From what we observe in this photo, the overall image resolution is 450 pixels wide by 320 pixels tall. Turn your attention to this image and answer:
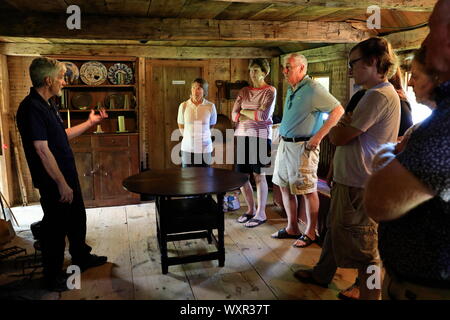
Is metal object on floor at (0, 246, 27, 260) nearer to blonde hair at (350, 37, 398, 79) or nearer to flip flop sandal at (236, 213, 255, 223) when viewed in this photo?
flip flop sandal at (236, 213, 255, 223)

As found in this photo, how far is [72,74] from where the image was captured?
404 centimetres

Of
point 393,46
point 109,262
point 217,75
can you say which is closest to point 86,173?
point 109,262

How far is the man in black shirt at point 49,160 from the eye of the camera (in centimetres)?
226

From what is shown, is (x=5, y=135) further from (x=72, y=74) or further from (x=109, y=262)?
(x=109, y=262)

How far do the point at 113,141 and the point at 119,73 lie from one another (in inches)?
36.9

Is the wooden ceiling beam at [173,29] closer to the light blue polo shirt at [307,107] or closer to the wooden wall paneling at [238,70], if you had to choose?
the light blue polo shirt at [307,107]

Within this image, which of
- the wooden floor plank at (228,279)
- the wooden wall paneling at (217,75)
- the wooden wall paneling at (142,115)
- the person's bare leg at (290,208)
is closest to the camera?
the wooden floor plank at (228,279)

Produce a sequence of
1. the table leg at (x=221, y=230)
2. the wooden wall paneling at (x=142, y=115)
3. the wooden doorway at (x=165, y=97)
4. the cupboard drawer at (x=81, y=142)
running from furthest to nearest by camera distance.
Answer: the wooden doorway at (x=165, y=97), the wooden wall paneling at (x=142, y=115), the cupboard drawer at (x=81, y=142), the table leg at (x=221, y=230)

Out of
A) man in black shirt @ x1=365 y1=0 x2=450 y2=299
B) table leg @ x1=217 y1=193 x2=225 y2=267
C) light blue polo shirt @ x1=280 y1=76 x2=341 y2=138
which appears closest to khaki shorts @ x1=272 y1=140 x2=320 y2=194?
light blue polo shirt @ x1=280 y1=76 x2=341 y2=138

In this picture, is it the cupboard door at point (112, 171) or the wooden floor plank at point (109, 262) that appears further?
the cupboard door at point (112, 171)

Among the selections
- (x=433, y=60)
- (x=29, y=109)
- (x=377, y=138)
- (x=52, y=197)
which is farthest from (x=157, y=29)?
(x=433, y=60)

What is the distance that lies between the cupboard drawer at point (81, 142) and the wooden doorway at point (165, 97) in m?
1.19

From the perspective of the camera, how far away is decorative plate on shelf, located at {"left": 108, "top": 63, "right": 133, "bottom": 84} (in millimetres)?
4668

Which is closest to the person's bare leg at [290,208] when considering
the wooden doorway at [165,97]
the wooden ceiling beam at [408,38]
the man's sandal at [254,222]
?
the man's sandal at [254,222]
